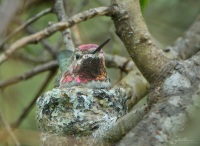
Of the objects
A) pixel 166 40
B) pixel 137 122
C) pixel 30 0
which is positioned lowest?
pixel 166 40

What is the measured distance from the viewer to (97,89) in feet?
9.09

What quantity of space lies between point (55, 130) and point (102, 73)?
0.72 meters

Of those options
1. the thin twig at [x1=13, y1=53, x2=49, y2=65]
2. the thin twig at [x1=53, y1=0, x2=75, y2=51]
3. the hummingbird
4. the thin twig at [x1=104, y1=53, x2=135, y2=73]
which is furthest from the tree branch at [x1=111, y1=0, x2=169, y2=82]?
the thin twig at [x1=13, y1=53, x2=49, y2=65]

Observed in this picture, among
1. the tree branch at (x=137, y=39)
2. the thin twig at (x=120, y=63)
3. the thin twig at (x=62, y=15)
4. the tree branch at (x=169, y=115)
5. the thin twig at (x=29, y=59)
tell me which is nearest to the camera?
the tree branch at (x=169, y=115)

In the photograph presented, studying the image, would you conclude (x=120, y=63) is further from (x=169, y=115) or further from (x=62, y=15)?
(x=169, y=115)

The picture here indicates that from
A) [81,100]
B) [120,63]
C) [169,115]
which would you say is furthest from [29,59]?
[169,115]

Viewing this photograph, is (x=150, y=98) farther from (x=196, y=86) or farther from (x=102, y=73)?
(x=102, y=73)

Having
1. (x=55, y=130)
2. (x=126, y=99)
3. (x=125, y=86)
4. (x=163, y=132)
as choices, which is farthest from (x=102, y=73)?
(x=163, y=132)

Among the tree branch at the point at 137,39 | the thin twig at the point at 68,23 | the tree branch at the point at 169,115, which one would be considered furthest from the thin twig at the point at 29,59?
the tree branch at the point at 169,115

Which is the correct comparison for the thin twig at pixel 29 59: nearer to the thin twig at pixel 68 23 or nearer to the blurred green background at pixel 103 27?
the blurred green background at pixel 103 27

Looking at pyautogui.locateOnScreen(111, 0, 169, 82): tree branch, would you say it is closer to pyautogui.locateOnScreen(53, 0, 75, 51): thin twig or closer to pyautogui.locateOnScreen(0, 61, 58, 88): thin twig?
pyautogui.locateOnScreen(53, 0, 75, 51): thin twig

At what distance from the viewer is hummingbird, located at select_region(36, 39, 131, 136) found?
93.3 inches

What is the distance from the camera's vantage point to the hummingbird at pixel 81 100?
2.37 metres

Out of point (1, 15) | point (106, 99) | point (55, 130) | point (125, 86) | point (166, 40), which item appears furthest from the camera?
point (166, 40)
